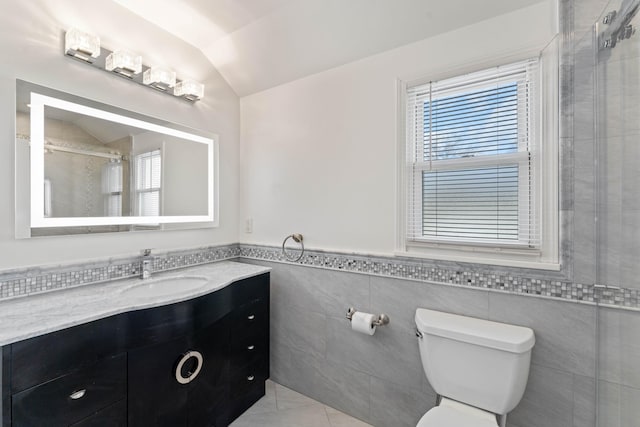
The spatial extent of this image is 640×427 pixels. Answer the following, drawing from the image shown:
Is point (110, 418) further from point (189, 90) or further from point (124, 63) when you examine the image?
point (189, 90)

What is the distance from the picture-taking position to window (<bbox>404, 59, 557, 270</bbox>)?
1390mm

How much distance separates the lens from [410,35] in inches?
64.4

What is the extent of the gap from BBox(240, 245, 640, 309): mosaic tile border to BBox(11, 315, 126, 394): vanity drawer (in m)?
1.14

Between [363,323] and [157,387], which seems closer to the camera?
[157,387]

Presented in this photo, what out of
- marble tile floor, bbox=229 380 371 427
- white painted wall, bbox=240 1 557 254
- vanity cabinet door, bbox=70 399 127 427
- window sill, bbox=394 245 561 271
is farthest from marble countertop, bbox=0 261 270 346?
window sill, bbox=394 245 561 271

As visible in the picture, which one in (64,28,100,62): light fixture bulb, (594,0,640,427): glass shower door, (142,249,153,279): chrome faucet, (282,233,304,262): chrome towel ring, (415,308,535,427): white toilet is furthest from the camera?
(282,233,304,262): chrome towel ring

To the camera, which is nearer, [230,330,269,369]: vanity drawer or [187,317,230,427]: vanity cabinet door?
[187,317,230,427]: vanity cabinet door

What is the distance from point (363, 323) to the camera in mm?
1679

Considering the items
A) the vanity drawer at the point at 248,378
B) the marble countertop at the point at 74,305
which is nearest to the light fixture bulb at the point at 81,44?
the marble countertop at the point at 74,305

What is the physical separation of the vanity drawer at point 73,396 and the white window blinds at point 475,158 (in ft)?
5.14

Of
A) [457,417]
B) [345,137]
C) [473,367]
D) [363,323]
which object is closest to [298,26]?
[345,137]

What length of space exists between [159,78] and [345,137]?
1214mm

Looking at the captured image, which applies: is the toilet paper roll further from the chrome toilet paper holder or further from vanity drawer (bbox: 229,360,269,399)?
vanity drawer (bbox: 229,360,269,399)

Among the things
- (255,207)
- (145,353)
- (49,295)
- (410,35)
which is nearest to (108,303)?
(145,353)
